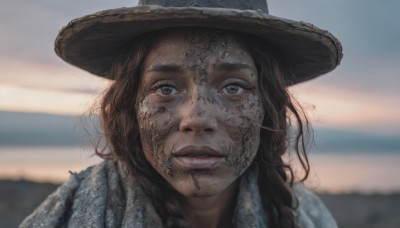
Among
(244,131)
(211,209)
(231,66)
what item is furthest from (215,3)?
(211,209)

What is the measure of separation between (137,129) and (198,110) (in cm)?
40

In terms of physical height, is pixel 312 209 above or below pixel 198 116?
below

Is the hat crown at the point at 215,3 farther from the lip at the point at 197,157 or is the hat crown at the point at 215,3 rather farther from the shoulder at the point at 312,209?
the shoulder at the point at 312,209

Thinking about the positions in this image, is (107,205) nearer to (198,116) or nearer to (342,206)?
(198,116)

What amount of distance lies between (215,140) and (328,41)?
0.68 meters

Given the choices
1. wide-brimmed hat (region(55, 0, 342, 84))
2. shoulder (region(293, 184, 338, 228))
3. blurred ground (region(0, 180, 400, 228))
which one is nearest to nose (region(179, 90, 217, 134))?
wide-brimmed hat (region(55, 0, 342, 84))

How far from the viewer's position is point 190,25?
109 inches

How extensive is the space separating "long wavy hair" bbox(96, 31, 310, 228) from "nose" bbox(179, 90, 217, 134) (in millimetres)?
325

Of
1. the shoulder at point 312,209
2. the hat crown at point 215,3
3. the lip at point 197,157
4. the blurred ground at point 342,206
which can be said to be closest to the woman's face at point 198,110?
the lip at point 197,157

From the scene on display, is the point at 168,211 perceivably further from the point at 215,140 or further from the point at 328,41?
the point at 328,41

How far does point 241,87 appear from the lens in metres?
2.86

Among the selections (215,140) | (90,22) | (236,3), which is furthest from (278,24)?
(90,22)

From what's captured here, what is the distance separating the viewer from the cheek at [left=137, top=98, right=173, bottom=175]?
2781 millimetres

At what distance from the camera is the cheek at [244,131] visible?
9.16 feet
